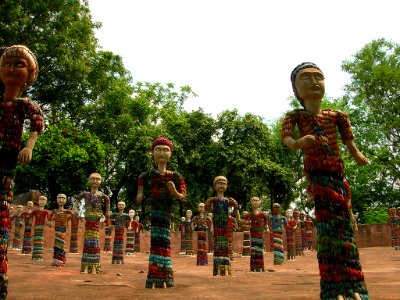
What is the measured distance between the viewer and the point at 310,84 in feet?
15.5

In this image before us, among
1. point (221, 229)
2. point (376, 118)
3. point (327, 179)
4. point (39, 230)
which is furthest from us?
point (376, 118)

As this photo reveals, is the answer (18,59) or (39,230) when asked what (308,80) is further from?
(39,230)

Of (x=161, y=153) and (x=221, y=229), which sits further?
(x=221, y=229)

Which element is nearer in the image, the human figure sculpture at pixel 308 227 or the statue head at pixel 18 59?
the statue head at pixel 18 59

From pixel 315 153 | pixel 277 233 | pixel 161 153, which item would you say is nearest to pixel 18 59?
pixel 161 153

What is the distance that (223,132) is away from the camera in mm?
25719

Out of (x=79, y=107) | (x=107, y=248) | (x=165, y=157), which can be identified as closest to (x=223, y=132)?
(x=79, y=107)

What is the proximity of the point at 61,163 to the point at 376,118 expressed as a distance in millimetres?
20525

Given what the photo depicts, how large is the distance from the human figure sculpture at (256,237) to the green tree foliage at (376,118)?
69.1ft

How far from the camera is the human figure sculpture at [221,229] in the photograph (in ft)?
29.3

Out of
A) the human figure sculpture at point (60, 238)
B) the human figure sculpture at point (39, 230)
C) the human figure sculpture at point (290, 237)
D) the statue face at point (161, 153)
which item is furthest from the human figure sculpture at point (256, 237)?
the human figure sculpture at point (39, 230)

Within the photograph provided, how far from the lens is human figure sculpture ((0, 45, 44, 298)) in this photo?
4.42 meters

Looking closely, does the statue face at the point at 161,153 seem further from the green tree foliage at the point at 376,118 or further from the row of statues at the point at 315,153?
the green tree foliage at the point at 376,118

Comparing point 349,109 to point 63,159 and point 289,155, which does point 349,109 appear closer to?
point 289,155
